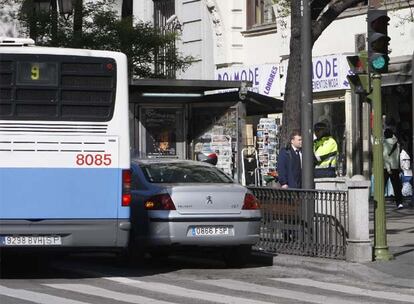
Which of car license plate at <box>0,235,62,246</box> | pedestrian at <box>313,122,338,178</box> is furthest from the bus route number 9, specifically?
pedestrian at <box>313,122,338,178</box>

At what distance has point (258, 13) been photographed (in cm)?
2912

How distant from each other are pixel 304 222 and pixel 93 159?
3546 mm

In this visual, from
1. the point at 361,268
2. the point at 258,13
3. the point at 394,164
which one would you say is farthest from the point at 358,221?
the point at 258,13

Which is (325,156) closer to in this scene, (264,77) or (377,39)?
(377,39)

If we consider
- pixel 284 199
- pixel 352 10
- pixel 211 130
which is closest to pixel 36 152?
pixel 284 199

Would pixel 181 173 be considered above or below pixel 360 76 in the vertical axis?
below

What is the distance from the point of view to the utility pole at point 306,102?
47.9 ft

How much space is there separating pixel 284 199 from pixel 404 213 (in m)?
7.61

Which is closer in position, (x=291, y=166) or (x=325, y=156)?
(x=291, y=166)

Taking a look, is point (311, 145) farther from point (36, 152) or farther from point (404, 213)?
point (404, 213)

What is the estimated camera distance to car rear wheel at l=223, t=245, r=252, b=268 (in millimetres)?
13828

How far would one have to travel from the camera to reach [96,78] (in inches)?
484

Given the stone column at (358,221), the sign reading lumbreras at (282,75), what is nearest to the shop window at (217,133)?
the stone column at (358,221)

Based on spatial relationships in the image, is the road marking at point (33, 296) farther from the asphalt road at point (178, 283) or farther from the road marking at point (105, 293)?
the road marking at point (105, 293)
